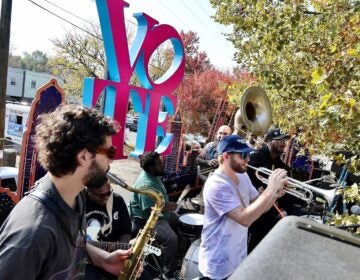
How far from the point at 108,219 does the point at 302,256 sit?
2905 millimetres

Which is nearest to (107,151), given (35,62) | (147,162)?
(147,162)

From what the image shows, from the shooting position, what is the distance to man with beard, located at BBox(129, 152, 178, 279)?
15.0ft

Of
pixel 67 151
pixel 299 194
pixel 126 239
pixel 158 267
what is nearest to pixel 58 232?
pixel 67 151

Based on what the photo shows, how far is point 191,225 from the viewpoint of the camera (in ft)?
15.5

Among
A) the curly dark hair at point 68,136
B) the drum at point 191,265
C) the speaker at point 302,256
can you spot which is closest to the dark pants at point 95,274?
the drum at point 191,265

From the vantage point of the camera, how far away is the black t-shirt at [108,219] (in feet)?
11.6

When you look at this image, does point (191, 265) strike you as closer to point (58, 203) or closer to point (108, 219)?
point (108, 219)

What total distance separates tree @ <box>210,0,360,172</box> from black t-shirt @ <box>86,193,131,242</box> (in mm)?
1970

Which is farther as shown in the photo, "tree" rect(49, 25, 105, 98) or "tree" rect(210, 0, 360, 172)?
"tree" rect(49, 25, 105, 98)

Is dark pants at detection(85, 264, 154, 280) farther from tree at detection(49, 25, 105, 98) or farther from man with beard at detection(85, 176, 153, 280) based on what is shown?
tree at detection(49, 25, 105, 98)

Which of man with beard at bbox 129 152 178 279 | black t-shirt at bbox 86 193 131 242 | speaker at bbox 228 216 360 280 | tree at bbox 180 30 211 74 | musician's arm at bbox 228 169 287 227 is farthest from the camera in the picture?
tree at bbox 180 30 211 74

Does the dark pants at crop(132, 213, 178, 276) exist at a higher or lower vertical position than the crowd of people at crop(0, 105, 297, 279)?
lower

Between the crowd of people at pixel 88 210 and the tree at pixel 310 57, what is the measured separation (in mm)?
716

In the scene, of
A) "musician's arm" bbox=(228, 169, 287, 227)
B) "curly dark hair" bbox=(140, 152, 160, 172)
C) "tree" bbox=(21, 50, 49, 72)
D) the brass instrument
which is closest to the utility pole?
"curly dark hair" bbox=(140, 152, 160, 172)
